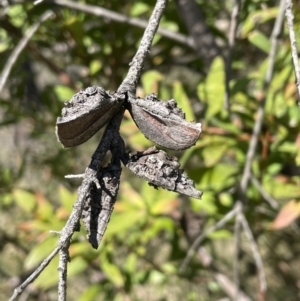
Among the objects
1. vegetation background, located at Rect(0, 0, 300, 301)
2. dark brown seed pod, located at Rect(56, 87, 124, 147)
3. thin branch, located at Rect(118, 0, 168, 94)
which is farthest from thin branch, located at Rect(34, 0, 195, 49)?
dark brown seed pod, located at Rect(56, 87, 124, 147)

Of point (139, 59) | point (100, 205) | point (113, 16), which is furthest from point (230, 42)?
point (100, 205)

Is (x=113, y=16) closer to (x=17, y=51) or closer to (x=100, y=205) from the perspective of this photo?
(x=17, y=51)

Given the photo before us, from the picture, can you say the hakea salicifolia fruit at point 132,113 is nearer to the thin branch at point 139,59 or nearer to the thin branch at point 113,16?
the thin branch at point 139,59

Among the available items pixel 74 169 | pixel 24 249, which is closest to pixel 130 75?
pixel 74 169

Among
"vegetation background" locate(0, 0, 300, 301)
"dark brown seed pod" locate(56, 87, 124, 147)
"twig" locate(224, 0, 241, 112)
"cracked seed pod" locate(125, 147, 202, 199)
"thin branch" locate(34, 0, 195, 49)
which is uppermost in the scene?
"dark brown seed pod" locate(56, 87, 124, 147)

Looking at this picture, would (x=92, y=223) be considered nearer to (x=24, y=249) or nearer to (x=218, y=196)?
(x=218, y=196)

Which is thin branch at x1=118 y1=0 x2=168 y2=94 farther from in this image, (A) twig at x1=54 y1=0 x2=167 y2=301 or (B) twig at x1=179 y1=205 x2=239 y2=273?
(B) twig at x1=179 y1=205 x2=239 y2=273
